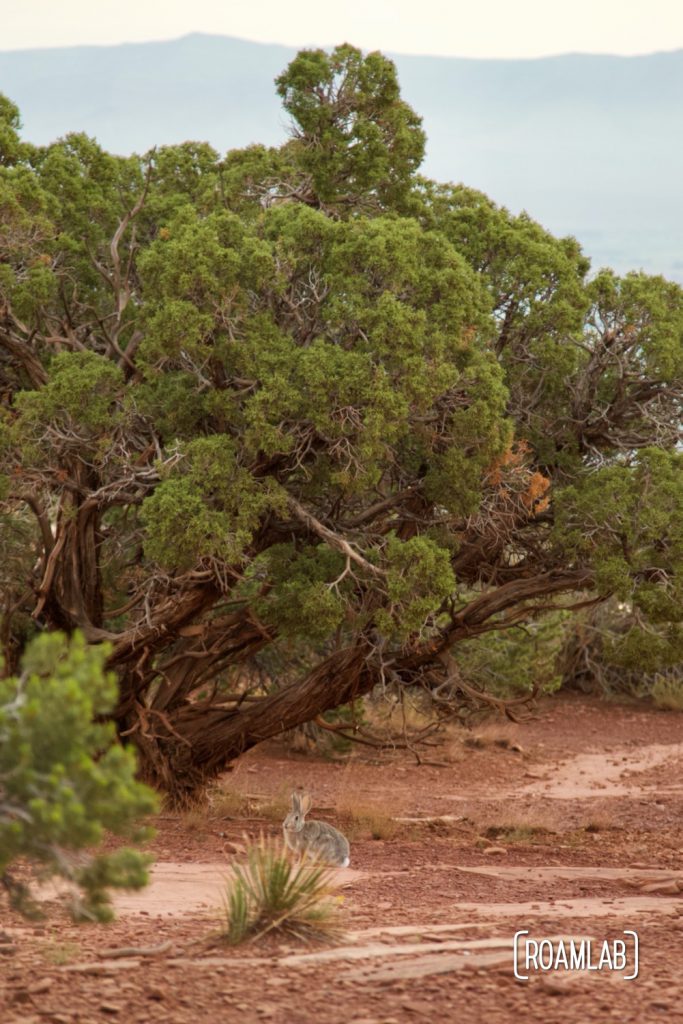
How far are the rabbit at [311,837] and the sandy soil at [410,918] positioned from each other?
18cm

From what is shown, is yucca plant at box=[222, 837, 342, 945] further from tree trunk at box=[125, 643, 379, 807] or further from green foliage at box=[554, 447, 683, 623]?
tree trunk at box=[125, 643, 379, 807]

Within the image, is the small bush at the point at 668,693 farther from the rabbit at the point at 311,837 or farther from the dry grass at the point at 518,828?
the rabbit at the point at 311,837

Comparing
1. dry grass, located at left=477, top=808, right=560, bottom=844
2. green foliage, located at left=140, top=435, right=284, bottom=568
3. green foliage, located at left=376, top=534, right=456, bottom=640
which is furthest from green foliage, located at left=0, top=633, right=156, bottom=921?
dry grass, located at left=477, top=808, right=560, bottom=844

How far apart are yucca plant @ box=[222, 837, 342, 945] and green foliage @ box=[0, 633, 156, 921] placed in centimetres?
221

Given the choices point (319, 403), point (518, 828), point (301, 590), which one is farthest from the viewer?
point (518, 828)

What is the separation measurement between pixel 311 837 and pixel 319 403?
119 inches

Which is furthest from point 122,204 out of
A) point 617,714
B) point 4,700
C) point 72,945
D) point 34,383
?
point 617,714

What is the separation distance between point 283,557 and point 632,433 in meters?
3.04

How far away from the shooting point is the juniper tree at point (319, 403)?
956 cm

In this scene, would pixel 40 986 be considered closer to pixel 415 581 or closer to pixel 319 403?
pixel 319 403

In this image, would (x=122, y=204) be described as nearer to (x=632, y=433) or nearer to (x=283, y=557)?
(x=283, y=557)

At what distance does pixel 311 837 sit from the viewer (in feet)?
31.2

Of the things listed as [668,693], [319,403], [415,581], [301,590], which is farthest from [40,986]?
[668,693]

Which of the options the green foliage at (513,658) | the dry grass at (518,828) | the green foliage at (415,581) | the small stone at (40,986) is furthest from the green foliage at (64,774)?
the green foliage at (513,658)
